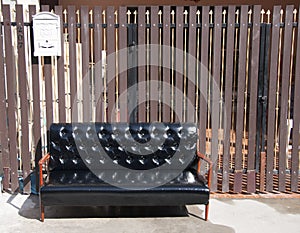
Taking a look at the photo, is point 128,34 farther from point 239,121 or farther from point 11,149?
point 11,149

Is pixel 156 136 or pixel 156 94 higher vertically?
pixel 156 94

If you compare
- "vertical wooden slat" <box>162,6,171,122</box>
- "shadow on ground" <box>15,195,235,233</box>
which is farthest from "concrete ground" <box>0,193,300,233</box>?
"vertical wooden slat" <box>162,6,171,122</box>

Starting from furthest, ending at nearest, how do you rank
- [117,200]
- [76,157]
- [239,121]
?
[239,121], [76,157], [117,200]

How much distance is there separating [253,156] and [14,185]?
272 cm

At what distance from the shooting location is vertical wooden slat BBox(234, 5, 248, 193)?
415 centimetres

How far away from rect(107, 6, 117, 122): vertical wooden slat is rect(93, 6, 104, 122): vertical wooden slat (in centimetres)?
9

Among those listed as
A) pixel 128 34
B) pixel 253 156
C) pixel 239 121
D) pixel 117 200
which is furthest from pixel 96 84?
pixel 253 156

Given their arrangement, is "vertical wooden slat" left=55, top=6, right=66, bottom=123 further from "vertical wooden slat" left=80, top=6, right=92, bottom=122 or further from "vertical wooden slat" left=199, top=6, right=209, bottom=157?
"vertical wooden slat" left=199, top=6, right=209, bottom=157

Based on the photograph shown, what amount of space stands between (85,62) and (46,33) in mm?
501

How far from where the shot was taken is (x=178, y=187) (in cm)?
360

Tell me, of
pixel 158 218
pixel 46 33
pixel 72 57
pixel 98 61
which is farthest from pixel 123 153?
pixel 46 33

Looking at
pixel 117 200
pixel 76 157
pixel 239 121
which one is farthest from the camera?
pixel 239 121

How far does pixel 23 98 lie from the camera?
4246 millimetres

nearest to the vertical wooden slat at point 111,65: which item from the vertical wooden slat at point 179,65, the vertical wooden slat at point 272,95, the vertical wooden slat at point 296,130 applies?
the vertical wooden slat at point 179,65
